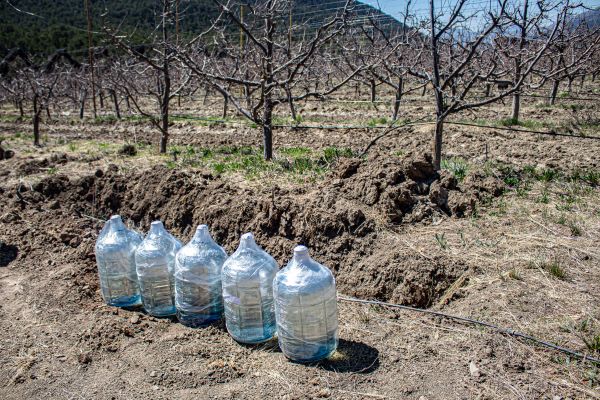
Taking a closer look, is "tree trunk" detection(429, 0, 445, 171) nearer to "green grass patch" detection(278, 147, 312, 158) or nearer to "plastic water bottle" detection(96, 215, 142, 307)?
"green grass patch" detection(278, 147, 312, 158)

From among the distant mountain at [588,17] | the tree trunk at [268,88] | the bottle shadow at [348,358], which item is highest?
the distant mountain at [588,17]

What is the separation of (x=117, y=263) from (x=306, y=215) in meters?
1.55

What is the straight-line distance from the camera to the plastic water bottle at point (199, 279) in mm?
3146

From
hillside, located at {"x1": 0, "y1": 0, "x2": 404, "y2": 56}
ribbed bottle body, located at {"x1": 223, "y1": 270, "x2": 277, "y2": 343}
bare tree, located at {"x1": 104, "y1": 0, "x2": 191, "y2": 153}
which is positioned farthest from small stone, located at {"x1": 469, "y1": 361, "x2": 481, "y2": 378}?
hillside, located at {"x1": 0, "y1": 0, "x2": 404, "y2": 56}

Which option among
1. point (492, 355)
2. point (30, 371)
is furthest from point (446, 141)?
point (30, 371)

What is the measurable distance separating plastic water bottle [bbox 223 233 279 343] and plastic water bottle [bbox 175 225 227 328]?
0.76 feet

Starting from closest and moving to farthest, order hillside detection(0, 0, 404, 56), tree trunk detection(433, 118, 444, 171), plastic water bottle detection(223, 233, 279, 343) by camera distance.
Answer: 1. plastic water bottle detection(223, 233, 279, 343)
2. tree trunk detection(433, 118, 444, 171)
3. hillside detection(0, 0, 404, 56)

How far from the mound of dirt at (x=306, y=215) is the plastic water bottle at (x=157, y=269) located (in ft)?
2.38

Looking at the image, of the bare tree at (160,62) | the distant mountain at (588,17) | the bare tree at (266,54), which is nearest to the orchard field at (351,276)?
the bare tree at (266,54)

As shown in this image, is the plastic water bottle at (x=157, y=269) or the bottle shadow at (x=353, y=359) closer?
the bottle shadow at (x=353, y=359)

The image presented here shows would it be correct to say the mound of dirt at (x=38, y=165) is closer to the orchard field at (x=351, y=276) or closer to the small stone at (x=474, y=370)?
the orchard field at (x=351, y=276)

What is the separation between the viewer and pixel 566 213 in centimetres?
450

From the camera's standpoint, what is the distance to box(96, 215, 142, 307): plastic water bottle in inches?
139

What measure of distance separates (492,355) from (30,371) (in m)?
2.73
